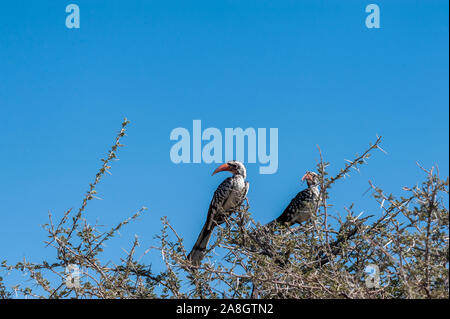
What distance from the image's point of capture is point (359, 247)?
16.9 feet

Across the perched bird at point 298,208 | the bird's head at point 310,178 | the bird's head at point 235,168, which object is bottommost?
the perched bird at point 298,208

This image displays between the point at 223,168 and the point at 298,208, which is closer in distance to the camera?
the point at 298,208

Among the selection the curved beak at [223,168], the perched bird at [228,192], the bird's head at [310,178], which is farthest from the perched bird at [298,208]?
the curved beak at [223,168]

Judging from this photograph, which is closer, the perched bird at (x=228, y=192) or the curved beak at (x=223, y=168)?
the perched bird at (x=228, y=192)

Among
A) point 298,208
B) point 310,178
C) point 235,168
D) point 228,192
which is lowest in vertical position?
point 298,208

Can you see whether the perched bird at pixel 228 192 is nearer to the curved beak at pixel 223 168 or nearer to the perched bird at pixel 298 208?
the curved beak at pixel 223 168

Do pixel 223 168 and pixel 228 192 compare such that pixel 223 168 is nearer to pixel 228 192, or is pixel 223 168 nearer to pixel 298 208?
pixel 228 192

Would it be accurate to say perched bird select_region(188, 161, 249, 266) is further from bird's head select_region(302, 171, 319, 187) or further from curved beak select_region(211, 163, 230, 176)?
bird's head select_region(302, 171, 319, 187)

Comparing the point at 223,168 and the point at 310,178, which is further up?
Answer: the point at 223,168

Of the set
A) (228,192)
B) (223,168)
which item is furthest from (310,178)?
(223,168)

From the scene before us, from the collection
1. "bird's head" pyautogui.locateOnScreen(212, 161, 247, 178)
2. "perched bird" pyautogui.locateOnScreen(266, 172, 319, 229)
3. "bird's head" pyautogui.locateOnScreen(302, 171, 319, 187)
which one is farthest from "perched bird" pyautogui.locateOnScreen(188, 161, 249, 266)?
"bird's head" pyautogui.locateOnScreen(302, 171, 319, 187)
